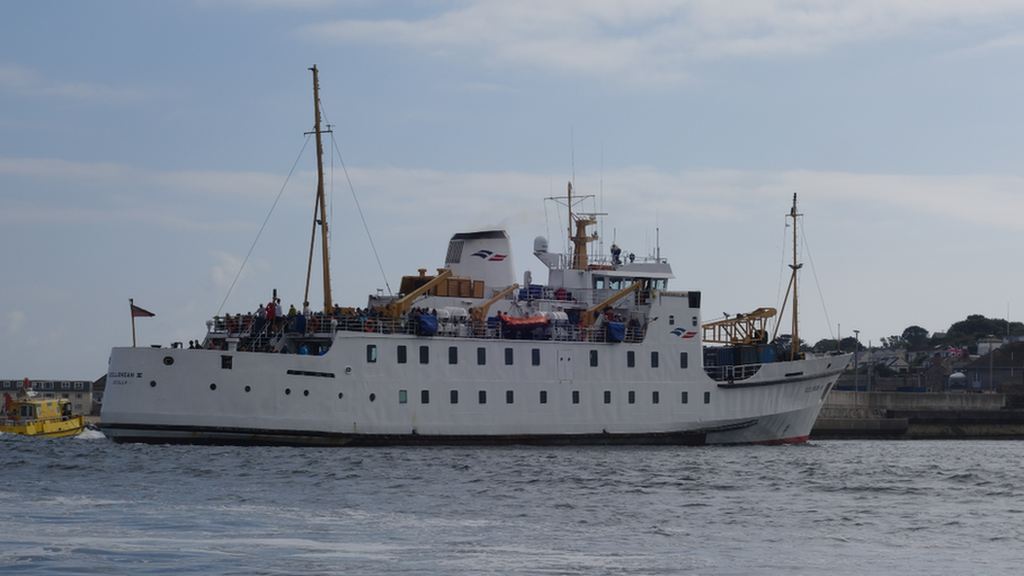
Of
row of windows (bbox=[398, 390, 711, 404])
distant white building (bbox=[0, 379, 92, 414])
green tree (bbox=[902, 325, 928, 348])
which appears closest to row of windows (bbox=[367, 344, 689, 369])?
row of windows (bbox=[398, 390, 711, 404])

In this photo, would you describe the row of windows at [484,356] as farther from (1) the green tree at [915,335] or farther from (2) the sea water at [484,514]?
(1) the green tree at [915,335]

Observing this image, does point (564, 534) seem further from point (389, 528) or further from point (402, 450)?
point (402, 450)

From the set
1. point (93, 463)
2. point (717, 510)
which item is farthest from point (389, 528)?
point (93, 463)

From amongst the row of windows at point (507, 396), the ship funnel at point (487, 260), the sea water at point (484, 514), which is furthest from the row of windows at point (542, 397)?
the ship funnel at point (487, 260)

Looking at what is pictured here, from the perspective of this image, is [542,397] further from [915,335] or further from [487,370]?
[915,335]

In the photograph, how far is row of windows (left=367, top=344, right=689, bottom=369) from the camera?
32.9 m

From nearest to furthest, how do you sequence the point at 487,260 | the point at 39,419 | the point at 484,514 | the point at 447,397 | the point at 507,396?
the point at 484,514
the point at 447,397
the point at 507,396
the point at 487,260
the point at 39,419

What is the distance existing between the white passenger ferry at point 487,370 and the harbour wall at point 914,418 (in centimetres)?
1629

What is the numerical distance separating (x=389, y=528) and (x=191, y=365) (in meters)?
15.2

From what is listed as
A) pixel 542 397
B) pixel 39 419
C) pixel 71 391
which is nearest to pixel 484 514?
pixel 542 397

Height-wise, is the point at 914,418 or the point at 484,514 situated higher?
the point at 484,514

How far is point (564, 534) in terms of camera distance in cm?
1664

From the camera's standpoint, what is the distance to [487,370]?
3447 cm

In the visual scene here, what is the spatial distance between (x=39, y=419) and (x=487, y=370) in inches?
862
